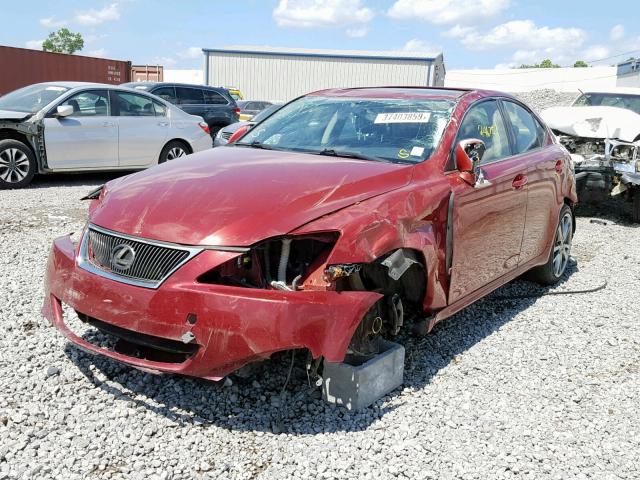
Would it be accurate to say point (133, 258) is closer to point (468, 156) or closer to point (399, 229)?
point (399, 229)

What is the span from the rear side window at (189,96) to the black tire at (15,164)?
618 centimetres

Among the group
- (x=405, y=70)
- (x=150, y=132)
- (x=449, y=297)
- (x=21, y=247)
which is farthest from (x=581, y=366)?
(x=405, y=70)

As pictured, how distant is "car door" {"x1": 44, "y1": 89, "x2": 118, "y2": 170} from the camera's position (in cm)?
909

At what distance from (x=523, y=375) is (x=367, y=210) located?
61.2 inches

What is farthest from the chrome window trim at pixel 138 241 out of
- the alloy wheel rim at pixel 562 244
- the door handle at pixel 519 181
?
the alloy wheel rim at pixel 562 244

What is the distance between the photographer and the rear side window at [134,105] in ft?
32.4

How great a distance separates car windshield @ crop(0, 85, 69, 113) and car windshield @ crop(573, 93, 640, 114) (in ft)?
30.4

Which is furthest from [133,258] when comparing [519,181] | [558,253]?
[558,253]

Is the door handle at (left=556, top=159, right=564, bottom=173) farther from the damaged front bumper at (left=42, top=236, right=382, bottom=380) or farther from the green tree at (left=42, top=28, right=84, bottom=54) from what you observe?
the green tree at (left=42, top=28, right=84, bottom=54)

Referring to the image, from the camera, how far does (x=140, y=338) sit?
2.91 meters

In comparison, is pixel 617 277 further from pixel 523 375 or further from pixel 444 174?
pixel 444 174

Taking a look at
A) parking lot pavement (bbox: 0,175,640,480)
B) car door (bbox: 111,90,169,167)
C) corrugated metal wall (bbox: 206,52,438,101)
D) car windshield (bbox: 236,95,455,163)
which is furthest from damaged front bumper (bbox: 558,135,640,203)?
corrugated metal wall (bbox: 206,52,438,101)

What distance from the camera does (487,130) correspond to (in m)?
4.32

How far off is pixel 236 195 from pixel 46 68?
25635 millimetres
